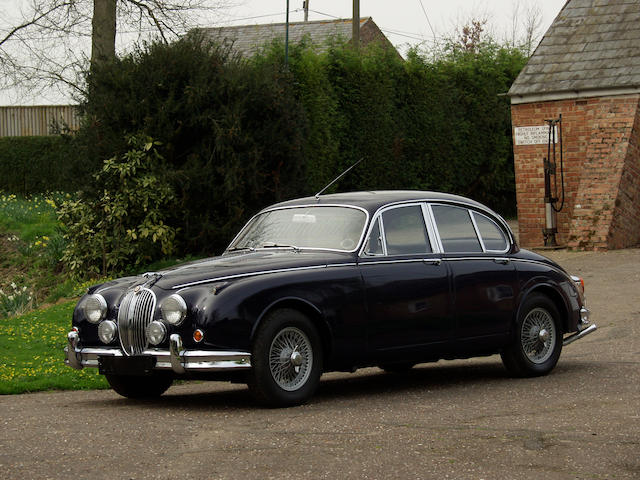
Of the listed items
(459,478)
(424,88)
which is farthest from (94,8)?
(459,478)

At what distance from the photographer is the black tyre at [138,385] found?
8500 millimetres

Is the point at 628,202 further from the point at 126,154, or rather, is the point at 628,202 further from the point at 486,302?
the point at 486,302

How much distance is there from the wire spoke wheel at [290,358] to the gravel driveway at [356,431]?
0.74ft

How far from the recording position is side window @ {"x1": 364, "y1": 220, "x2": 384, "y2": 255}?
852 cm

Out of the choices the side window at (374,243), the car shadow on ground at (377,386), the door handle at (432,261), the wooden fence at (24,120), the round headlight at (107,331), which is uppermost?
the wooden fence at (24,120)

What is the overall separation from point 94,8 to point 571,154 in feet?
34.7

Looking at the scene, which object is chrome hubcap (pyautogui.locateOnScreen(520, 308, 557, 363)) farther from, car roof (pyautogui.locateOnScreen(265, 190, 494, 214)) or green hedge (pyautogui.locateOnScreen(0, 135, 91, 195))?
green hedge (pyautogui.locateOnScreen(0, 135, 91, 195))

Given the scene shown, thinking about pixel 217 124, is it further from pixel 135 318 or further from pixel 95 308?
pixel 135 318

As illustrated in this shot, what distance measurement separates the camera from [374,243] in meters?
8.59

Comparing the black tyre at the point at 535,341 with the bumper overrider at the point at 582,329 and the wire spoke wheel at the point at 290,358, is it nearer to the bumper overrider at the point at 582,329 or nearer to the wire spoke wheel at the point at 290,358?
the bumper overrider at the point at 582,329

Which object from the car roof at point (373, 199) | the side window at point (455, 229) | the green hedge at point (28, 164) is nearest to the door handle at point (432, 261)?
the side window at point (455, 229)

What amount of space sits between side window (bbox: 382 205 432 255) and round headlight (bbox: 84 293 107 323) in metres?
2.31

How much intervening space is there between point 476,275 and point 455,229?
0.47 metres

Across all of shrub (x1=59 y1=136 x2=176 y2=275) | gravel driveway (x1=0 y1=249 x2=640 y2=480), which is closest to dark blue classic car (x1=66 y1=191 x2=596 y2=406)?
gravel driveway (x1=0 y1=249 x2=640 y2=480)
